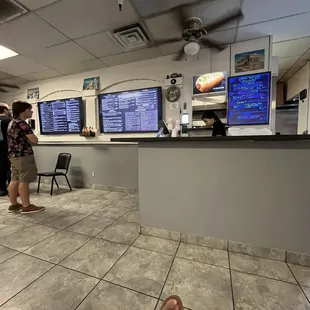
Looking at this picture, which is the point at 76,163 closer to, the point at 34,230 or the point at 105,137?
the point at 105,137

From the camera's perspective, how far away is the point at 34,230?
2076 millimetres

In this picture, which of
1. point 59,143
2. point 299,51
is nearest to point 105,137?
point 59,143

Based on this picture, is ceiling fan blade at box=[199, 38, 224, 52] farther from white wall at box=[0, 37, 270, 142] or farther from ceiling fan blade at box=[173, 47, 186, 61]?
ceiling fan blade at box=[173, 47, 186, 61]

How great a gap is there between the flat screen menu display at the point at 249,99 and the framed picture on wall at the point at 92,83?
8.83 feet

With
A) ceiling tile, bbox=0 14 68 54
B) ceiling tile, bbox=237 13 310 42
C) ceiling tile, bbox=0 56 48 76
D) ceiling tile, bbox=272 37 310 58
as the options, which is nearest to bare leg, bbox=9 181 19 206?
ceiling tile, bbox=0 14 68 54

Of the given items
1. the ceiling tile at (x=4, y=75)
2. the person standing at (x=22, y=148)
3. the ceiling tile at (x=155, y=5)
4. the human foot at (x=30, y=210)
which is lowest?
the human foot at (x=30, y=210)

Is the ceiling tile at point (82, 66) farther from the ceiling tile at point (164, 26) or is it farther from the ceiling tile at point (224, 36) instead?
the ceiling tile at point (224, 36)

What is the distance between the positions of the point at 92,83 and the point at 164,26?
2105 millimetres

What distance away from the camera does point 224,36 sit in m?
2.72

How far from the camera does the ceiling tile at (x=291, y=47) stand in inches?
113

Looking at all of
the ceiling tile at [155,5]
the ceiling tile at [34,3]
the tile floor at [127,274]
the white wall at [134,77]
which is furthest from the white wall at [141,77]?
the tile floor at [127,274]

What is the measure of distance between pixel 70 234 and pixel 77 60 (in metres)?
3.17

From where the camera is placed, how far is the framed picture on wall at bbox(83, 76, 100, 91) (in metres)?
3.86

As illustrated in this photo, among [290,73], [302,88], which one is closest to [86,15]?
[302,88]
